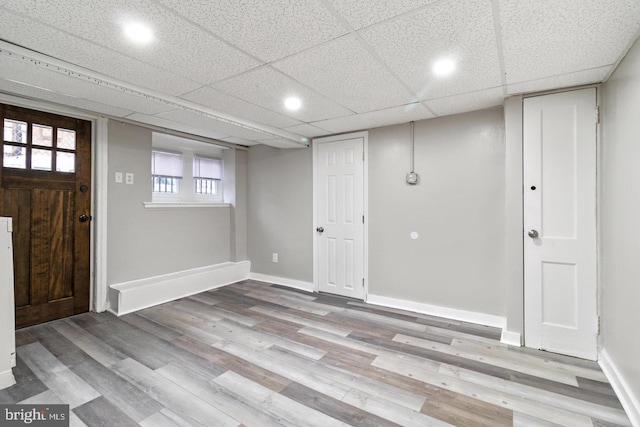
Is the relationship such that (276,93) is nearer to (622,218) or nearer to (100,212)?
(100,212)

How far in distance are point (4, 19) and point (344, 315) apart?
3.36 metres

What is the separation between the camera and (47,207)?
2943 mm

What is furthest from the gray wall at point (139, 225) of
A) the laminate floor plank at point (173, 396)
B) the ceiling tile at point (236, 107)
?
the laminate floor plank at point (173, 396)

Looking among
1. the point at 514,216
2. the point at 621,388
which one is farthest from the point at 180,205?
the point at 621,388

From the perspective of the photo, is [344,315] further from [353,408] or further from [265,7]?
[265,7]

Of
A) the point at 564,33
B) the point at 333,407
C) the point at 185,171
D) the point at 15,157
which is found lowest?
the point at 333,407

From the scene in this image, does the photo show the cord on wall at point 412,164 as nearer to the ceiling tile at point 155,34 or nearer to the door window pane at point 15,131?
the ceiling tile at point 155,34

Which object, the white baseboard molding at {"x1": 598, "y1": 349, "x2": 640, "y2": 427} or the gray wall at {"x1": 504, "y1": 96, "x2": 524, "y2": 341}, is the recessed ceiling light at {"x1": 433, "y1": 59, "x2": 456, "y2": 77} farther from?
the white baseboard molding at {"x1": 598, "y1": 349, "x2": 640, "y2": 427}

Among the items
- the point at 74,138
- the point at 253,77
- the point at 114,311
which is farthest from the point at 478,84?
the point at 114,311

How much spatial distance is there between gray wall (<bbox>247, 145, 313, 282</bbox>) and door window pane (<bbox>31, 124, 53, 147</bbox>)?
2492mm

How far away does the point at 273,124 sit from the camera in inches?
137

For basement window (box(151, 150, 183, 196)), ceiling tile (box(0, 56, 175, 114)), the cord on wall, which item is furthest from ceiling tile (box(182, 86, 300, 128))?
basement window (box(151, 150, 183, 196))

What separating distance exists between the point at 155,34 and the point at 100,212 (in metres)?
2.42

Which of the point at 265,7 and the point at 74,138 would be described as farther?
the point at 74,138
